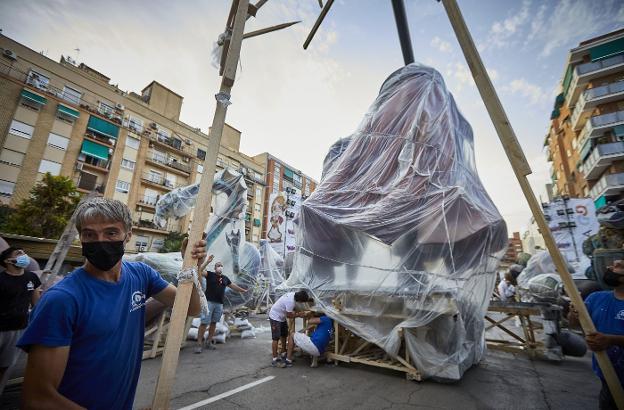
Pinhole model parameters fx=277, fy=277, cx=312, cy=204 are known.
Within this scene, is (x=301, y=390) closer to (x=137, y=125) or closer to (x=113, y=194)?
(x=113, y=194)

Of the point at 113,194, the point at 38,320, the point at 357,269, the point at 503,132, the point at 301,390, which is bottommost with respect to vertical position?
the point at 301,390

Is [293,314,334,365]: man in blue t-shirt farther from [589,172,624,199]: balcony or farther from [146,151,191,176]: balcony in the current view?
[146,151,191,176]: balcony

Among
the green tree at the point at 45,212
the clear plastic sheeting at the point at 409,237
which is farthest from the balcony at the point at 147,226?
the clear plastic sheeting at the point at 409,237

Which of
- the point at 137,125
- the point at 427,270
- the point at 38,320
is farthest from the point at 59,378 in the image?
the point at 137,125

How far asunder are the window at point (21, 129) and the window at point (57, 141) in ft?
4.28

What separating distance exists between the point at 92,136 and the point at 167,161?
7.76 m

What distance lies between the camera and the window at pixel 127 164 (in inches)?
1186

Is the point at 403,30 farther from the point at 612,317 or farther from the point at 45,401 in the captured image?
the point at 45,401

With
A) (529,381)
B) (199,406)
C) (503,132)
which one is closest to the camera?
(503,132)

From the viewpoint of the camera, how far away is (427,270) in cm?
516

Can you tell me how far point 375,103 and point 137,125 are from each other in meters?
32.9

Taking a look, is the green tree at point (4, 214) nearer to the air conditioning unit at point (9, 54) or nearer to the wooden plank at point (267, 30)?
the air conditioning unit at point (9, 54)

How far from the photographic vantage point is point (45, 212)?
21156 millimetres

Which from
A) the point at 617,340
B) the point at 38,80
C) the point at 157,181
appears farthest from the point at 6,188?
the point at 617,340
